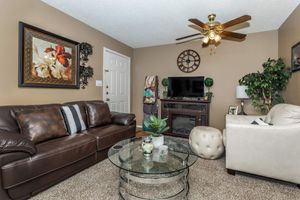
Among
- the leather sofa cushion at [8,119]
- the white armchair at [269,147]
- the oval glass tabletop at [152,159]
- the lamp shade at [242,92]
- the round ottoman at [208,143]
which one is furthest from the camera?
the lamp shade at [242,92]

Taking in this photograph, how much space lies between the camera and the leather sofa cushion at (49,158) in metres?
1.46

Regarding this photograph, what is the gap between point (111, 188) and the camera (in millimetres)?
1818

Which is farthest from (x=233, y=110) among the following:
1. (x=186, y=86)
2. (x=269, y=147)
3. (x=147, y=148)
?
(x=147, y=148)

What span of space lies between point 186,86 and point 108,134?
243 centimetres

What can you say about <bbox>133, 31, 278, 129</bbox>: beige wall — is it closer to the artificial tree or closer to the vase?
the artificial tree

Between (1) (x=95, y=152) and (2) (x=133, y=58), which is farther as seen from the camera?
(2) (x=133, y=58)

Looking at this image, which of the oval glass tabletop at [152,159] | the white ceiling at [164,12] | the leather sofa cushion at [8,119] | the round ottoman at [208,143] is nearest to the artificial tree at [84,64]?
the white ceiling at [164,12]

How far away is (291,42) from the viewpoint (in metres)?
2.92

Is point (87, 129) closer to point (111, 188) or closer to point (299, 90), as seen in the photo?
point (111, 188)

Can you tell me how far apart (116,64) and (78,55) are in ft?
4.22

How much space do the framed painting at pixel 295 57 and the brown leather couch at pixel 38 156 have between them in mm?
3138

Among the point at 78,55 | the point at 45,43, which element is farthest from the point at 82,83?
the point at 45,43

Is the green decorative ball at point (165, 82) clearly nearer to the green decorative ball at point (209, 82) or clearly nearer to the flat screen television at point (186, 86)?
the flat screen television at point (186, 86)

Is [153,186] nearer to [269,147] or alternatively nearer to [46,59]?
[269,147]
